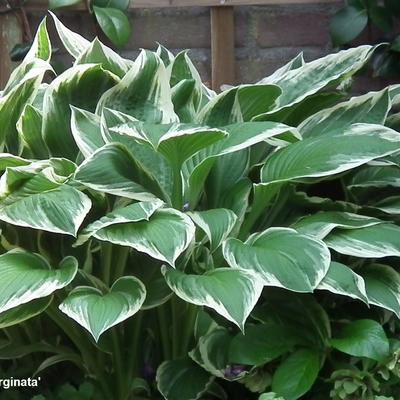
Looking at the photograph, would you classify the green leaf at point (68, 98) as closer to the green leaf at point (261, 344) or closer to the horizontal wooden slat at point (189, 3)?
the green leaf at point (261, 344)

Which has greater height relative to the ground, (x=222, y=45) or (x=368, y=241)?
(x=222, y=45)

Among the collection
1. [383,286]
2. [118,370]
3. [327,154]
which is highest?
[327,154]

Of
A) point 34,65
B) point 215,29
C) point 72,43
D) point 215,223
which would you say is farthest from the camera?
point 215,29

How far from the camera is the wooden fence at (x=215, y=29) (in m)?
2.44

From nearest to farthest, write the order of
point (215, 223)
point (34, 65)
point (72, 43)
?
point (215, 223) → point (34, 65) → point (72, 43)

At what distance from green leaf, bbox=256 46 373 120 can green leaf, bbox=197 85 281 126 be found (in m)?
0.05

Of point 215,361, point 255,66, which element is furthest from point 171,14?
point 215,361

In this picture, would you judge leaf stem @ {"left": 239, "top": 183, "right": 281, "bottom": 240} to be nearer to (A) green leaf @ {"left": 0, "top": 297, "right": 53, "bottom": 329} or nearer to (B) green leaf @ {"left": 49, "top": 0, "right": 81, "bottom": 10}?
(A) green leaf @ {"left": 0, "top": 297, "right": 53, "bottom": 329}

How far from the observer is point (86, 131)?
138 cm

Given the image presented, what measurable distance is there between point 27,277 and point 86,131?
0.29m

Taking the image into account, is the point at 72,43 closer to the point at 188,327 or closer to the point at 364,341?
the point at 188,327

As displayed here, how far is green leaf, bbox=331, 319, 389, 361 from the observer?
123cm

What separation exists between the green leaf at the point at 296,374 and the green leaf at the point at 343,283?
0.13 meters

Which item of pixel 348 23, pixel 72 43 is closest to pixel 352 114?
pixel 72 43
